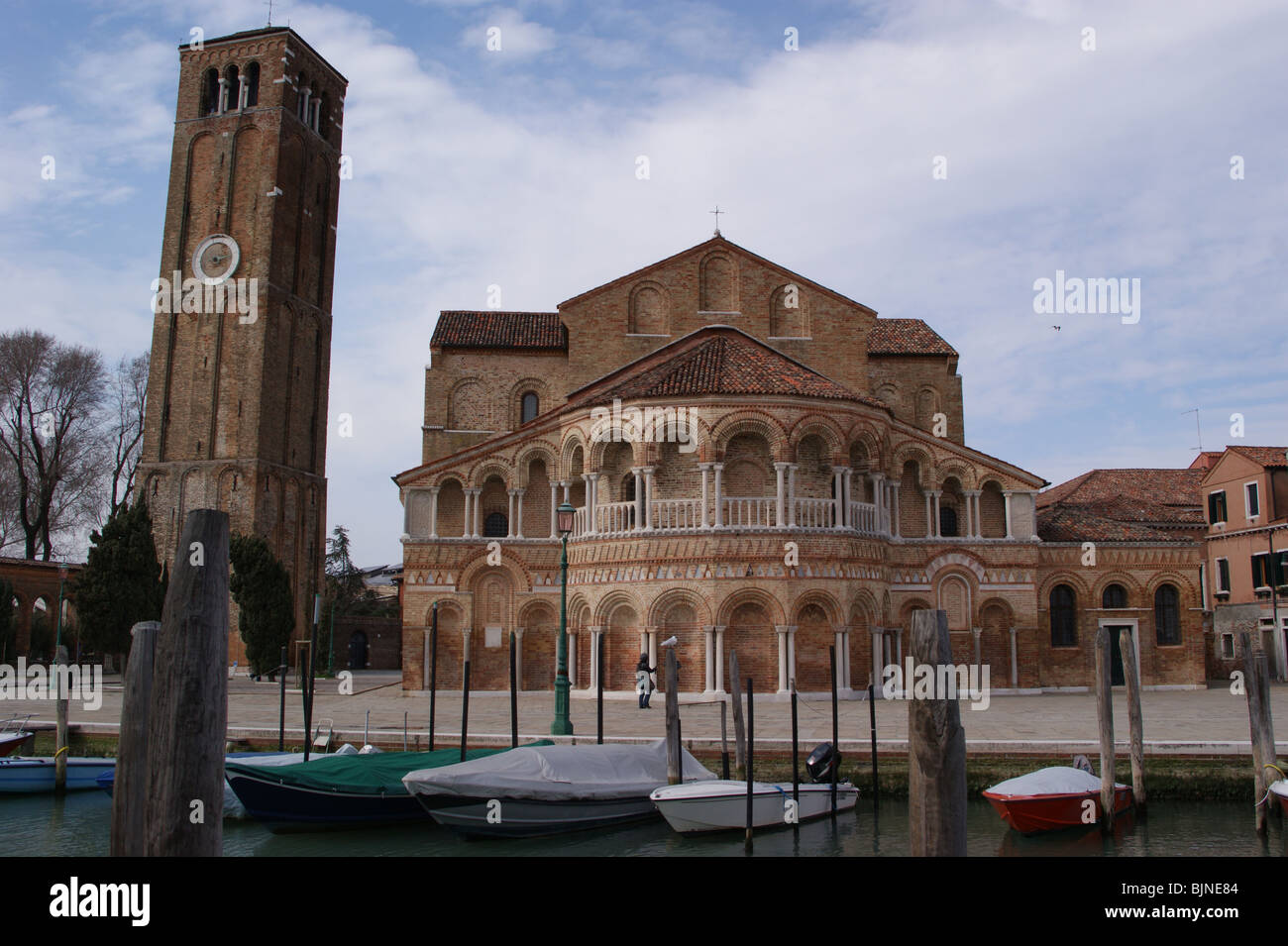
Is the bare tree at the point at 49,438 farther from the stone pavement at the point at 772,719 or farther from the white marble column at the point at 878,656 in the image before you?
the white marble column at the point at 878,656

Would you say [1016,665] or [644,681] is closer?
[644,681]

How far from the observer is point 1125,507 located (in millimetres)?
29812

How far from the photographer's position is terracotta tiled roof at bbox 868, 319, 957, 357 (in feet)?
104

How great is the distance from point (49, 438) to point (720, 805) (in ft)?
126

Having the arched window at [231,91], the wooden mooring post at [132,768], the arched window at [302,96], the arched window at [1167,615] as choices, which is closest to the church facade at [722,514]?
the arched window at [1167,615]

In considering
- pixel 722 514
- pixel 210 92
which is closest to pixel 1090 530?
pixel 722 514

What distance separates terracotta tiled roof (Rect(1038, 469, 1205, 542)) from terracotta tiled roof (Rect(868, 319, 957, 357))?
598 cm

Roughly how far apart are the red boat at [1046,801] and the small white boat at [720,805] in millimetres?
2554

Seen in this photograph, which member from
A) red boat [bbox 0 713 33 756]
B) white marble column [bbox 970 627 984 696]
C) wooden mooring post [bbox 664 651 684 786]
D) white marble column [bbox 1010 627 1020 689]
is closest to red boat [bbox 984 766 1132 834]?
wooden mooring post [bbox 664 651 684 786]

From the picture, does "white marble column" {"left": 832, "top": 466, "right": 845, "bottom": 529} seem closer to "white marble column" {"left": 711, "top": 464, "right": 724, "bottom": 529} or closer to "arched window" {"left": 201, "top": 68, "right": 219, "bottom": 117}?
"white marble column" {"left": 711, "top": 464, "right": 724, "bottom": 529}

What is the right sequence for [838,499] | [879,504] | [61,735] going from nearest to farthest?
[61,735] < [838,499] < [879,504]

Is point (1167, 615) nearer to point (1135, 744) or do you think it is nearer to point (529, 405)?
point (1135, 744)
